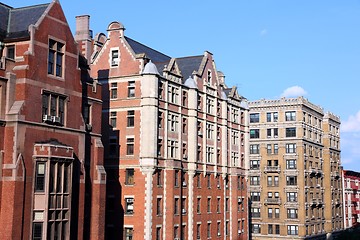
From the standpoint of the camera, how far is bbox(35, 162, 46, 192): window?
3662cm

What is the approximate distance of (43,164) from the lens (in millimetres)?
37125

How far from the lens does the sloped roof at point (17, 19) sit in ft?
128

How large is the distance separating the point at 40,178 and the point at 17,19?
13.1 meters

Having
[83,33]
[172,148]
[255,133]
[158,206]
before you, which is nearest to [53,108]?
[158,206]

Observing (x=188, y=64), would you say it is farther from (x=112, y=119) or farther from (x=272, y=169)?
(x=272, y=169)

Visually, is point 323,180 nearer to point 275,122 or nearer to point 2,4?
point 275,122

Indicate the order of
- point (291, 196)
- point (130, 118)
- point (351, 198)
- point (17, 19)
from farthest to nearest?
Answer: point (351, 198), point (291, 196), point (130, 118), point (17, 19)

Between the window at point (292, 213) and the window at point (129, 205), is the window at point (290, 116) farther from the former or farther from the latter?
the window at point (129, 205)

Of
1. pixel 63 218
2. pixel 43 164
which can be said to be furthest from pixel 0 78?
pixel 63 218

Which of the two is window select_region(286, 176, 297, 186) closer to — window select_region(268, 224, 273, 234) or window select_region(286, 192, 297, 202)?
window select_region(286, 192, 297, 202)

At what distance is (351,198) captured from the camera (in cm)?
12219

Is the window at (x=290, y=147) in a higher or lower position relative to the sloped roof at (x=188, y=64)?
lower

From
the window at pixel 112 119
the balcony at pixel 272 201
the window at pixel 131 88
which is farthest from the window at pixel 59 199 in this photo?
the balcony at pixel 272 201

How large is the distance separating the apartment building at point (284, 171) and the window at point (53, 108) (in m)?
58.3
